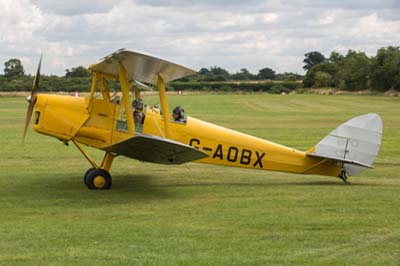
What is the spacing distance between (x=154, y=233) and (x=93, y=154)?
441 inches

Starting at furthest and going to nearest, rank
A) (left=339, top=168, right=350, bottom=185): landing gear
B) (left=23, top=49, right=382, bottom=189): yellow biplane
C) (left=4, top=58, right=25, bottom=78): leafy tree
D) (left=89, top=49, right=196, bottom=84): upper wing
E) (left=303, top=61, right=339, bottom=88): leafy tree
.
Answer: (left=303, top=61, right=339, bottom=88): leafy tree → (left=4, top=58, right=25, bottom=78): leafy tree → (left=339, top=168, right=350, bottom=185): landing gear → (left=23, top=49, right=382, bottom=189): yellow biplane → (left=89, top=49, right=196, bottom=84): upper wing

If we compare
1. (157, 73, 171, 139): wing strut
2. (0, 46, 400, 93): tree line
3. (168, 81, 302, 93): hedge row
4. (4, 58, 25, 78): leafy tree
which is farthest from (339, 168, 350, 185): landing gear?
(168, 81, 302, 93): hedge row

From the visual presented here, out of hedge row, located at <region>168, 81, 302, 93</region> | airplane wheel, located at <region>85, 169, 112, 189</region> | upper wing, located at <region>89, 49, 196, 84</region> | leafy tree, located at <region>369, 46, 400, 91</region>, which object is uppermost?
leafy tree, located at <region>369, 46, 400, 91</region>

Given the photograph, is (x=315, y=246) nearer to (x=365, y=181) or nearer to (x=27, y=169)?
(x=365, y=181)

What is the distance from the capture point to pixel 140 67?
39.7ft

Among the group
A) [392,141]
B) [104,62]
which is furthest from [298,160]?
[392,141]

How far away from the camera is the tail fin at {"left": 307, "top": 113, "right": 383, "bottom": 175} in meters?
12.8

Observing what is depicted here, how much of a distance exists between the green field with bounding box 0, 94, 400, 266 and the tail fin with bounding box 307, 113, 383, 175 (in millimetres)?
473

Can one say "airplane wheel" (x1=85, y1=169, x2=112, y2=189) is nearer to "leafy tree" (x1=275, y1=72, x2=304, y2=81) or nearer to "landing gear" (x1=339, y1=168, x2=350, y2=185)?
"landing gear" (x1=339, y1=168, x2=350, y2=185)

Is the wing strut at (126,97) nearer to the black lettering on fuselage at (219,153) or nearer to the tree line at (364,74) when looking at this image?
the black lettering on fuselage at (219,153)

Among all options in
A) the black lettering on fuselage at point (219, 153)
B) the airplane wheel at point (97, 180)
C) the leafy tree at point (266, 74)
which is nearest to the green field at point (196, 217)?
the airplane wheel at point (97, 180)

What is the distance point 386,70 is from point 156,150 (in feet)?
253

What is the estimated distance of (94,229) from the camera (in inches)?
348

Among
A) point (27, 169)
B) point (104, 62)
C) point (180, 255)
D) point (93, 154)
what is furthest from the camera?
point (93, 154)
